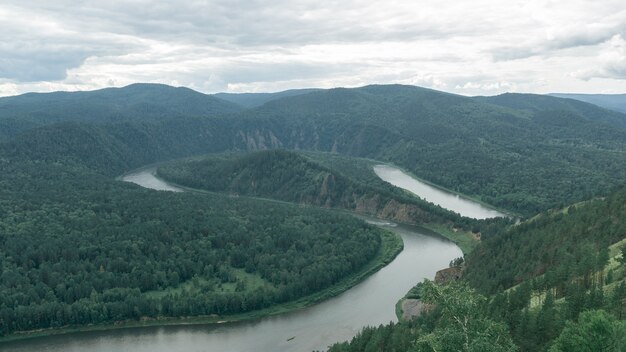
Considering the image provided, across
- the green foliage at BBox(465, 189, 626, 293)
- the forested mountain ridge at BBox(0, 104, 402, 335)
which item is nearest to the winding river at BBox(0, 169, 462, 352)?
the forested mountain ridge at BBox(0, 104, 402, 335)

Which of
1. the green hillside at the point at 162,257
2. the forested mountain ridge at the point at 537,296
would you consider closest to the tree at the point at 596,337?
the forested mountain ridge at the point at 537,296

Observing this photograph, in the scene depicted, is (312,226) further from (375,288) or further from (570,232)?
(570,232)

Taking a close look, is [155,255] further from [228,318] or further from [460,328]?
[460,328]

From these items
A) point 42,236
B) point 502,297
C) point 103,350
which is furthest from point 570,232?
point 42,236

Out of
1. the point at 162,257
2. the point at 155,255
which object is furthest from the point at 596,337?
the point at 155,255

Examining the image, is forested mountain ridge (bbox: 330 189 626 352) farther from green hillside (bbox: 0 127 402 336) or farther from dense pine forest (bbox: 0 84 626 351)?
green hillside (bbox: 0 127 402 336)

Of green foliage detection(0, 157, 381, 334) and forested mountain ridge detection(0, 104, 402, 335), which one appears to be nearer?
forested mountain ridge detection(0, 104, 402, 335)
